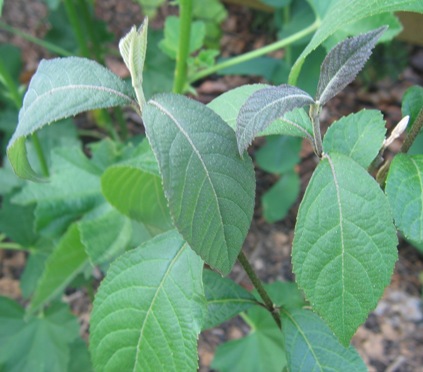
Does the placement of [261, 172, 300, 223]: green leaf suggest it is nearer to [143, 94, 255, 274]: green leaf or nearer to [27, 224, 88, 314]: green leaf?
[27, 224, 88, 314]: green leaf

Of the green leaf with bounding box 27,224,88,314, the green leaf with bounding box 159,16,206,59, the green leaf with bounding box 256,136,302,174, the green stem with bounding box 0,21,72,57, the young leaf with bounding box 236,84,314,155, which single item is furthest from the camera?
the green leaf with bounding box 256,136,302,174

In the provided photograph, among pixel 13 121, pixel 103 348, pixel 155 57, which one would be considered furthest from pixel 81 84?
pixel 13 121

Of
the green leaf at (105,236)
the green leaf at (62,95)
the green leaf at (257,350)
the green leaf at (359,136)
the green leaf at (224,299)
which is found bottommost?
the green leaf at (257,350)

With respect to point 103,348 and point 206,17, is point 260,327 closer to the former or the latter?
point 103,348

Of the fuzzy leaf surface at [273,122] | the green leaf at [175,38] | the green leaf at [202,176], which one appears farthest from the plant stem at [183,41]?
the green leaf at [202,176]

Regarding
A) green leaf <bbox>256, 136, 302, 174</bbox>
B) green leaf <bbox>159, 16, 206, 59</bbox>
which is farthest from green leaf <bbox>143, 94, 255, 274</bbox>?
green leaf <bbox>256, 136, 302, 174</bbox>

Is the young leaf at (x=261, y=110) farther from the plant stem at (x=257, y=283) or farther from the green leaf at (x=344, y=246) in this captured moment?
the plant stem at (x=257, y=283)
